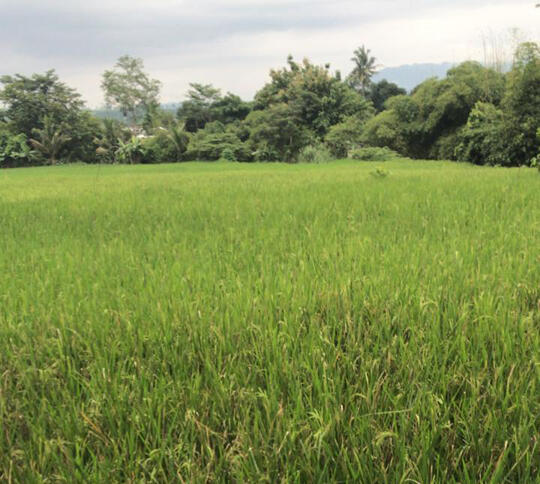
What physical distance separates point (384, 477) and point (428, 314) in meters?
0.81

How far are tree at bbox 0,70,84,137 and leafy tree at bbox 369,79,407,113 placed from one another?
26155mm

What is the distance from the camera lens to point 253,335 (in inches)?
61.1

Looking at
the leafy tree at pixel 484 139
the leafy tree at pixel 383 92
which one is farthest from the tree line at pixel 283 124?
the leafy tree at pixel 383 92

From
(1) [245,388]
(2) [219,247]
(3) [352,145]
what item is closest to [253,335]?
(1) [245,388]

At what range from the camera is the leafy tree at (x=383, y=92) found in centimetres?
3953

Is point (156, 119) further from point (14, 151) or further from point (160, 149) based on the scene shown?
point (14, 151)

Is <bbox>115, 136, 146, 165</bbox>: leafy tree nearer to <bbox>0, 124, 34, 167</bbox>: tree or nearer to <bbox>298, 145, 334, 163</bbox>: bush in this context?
<bbox>0, 124, 34, 167</bbox>: tree

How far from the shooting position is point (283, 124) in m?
23.8

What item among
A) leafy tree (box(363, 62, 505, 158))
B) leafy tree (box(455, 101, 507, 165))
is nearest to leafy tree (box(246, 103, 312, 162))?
leafy tree (box(363, 62, 505, 158))

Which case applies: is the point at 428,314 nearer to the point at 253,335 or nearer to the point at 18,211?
the point at 253,335

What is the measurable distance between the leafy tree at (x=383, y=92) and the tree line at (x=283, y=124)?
1259 centimetres

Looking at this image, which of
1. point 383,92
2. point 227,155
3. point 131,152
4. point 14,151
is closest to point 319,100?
point 227,155

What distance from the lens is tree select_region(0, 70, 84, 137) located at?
2859cm

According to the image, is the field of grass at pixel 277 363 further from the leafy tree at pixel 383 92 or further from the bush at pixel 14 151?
the leafy tree at pixel 383 92
